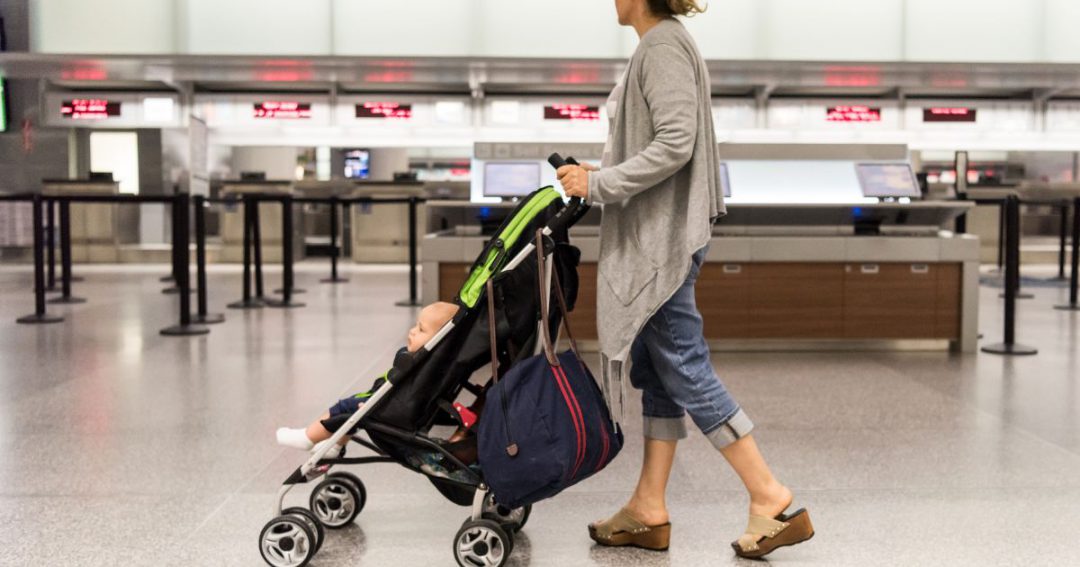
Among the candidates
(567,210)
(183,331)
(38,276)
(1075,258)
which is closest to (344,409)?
(567,210)

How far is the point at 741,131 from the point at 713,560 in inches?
526

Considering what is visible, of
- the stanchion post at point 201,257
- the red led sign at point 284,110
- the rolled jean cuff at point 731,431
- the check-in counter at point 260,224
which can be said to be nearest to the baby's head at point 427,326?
the rolled jean cuff at point 731,431

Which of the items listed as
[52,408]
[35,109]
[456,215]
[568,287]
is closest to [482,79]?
[35,109]

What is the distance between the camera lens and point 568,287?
2826 millimetres

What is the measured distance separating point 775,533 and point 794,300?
13.2ft

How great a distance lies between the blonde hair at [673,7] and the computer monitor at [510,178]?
4.08 metres

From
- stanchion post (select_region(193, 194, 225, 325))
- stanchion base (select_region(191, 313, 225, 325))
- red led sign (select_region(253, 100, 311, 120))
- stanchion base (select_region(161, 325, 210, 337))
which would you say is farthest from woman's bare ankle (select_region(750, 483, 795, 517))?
red led sign (select_region(253, 100, 311, 120))

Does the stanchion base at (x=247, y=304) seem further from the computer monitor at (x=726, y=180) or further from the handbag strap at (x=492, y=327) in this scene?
the handbag strap at (x=492, y=327)

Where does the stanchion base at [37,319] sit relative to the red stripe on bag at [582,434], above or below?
below

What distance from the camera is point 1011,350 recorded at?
21.2ft

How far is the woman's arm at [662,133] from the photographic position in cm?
250

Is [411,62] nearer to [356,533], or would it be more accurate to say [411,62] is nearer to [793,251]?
[793,251]

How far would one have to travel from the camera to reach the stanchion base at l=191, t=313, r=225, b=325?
26.2ft

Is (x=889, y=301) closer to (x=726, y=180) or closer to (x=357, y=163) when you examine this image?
(x=726, y=180)
